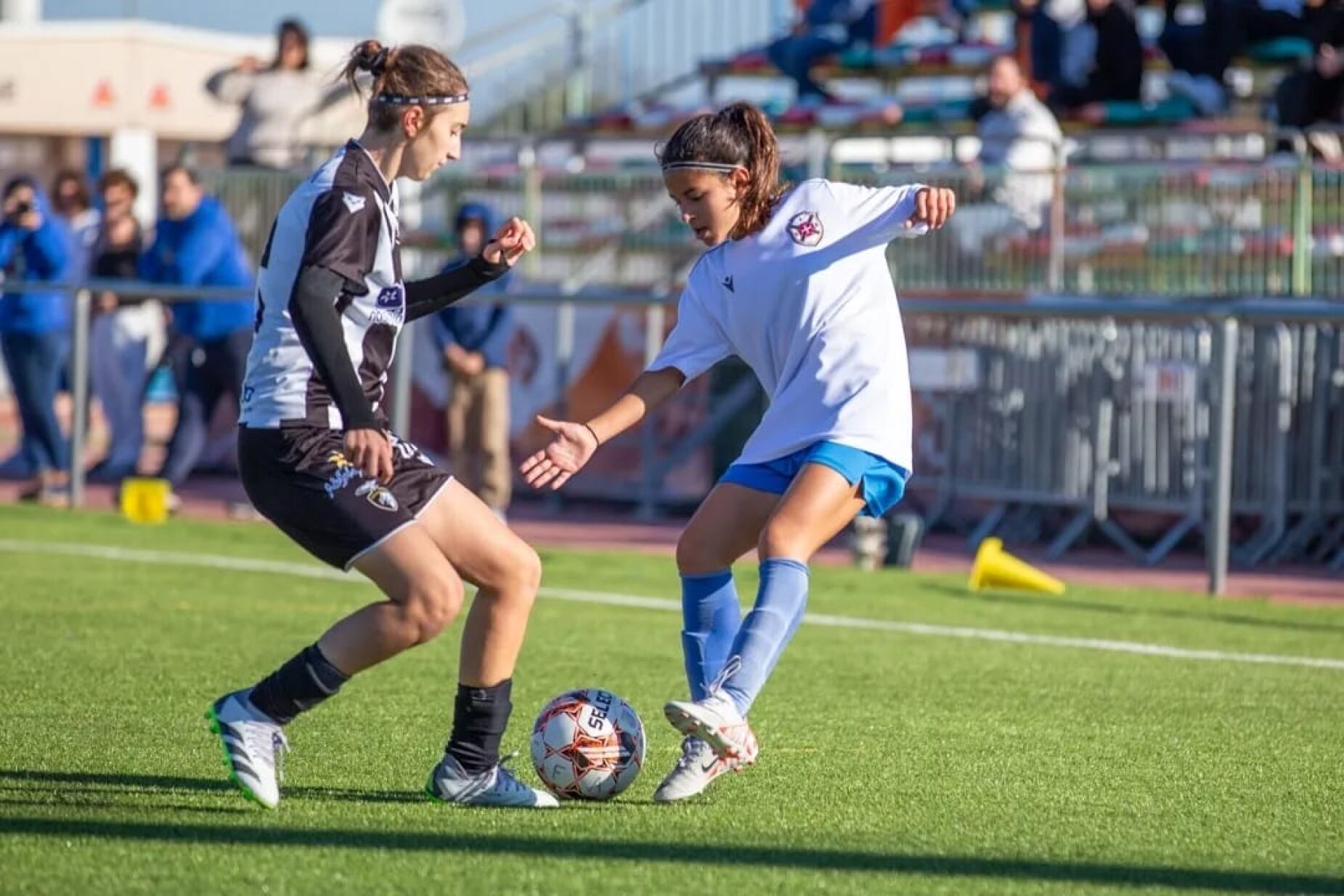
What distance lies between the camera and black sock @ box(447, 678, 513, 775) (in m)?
6.00

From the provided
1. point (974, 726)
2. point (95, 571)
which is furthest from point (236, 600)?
point (974, 726)

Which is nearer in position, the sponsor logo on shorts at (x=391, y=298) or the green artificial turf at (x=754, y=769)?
the green artificial turf at (x=754, y=769)

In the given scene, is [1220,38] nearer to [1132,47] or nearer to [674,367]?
[1132,47]

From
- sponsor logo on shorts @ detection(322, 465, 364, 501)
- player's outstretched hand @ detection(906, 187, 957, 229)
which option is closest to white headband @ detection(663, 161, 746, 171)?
player's outstretched hand @ detection(906, 187, 957, 229)

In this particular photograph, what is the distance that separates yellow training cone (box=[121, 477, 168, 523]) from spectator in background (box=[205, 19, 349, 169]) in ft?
17.3

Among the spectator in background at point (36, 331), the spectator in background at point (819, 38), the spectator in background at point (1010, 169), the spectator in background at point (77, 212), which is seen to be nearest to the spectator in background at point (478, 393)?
the spectator in background at point (36, 331)

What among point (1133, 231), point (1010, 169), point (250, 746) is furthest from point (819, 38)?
point (250, 746)

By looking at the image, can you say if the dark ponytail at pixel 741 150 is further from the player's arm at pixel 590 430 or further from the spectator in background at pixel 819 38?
the spectator in background at pixel 819 38

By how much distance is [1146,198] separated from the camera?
50.0ft

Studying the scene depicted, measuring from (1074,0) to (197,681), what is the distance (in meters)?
13.1

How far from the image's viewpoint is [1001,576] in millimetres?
12484

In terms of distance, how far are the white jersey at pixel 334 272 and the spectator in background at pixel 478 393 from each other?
30.6ft

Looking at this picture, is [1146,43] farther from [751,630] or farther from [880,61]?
[751,630]

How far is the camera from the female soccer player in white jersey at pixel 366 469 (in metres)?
5.62
